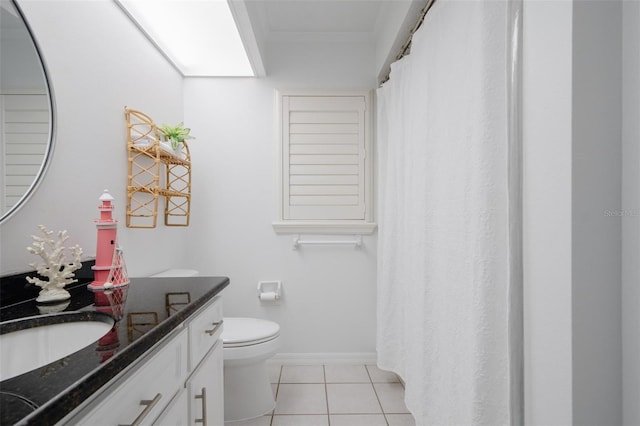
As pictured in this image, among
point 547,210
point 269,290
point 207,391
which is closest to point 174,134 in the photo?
point 269,290

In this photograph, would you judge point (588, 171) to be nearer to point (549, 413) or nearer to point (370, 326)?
point (549, 413)

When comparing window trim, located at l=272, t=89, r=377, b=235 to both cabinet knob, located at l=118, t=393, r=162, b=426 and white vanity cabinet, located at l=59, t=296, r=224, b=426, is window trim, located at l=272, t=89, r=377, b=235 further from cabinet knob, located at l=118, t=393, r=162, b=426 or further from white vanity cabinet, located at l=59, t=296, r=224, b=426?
cabinet knob, located at l=118, t=393, r=162, b=426

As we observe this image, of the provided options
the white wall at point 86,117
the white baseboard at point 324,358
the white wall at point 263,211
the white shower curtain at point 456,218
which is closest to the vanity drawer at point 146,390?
the white wall at point 86,117

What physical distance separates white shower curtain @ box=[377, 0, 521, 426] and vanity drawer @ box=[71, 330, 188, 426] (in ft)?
2.83

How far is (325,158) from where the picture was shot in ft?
7.66

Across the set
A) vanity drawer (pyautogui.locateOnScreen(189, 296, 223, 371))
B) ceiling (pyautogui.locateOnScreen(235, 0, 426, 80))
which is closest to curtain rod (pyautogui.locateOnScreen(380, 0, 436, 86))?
ceiling (pyautogui.locateOnScreen(235, 0, 426, 80))

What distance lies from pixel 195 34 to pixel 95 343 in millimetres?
1828

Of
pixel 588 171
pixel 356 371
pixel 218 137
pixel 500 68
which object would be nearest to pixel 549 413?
pixel 588 171

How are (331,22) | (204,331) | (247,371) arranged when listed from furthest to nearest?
1. (331,22)
2. (247,371)
3. (204,331)

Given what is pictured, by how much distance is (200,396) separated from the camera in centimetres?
102

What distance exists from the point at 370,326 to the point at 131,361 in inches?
78.0

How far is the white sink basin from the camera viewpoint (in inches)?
29.3

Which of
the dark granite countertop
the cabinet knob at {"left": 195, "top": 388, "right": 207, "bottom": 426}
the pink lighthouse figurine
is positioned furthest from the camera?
the pink lighthouse figurine

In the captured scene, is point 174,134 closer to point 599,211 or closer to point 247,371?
point 247,371
